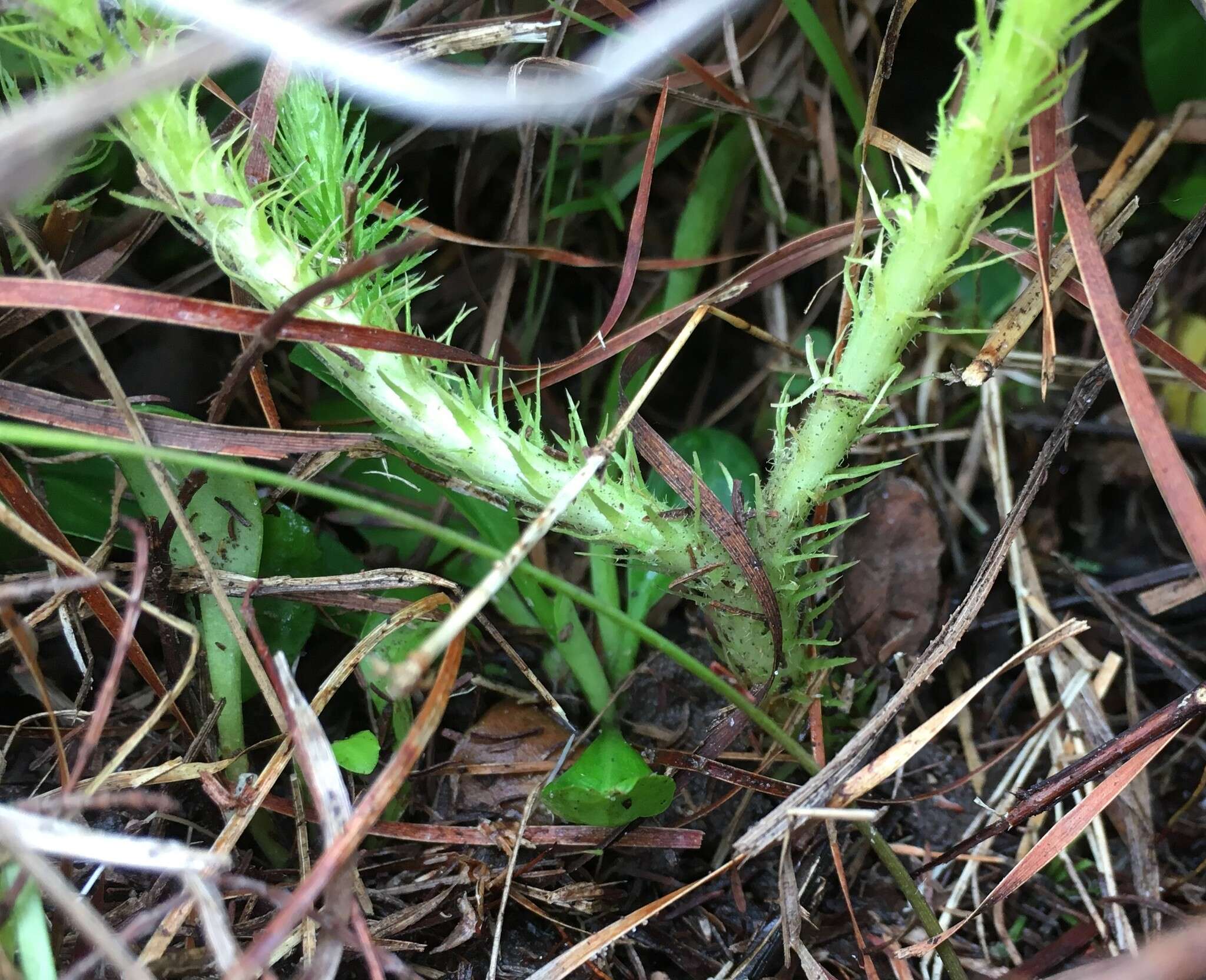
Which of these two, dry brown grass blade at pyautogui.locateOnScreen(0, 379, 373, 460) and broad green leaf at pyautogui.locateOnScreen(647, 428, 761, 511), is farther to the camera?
broad green leaf at pyautogui.locateOnScreen(647, 428, 761, 511)

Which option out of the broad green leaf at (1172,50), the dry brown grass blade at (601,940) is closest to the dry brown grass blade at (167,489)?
the dry brown grass blade at (601,940)

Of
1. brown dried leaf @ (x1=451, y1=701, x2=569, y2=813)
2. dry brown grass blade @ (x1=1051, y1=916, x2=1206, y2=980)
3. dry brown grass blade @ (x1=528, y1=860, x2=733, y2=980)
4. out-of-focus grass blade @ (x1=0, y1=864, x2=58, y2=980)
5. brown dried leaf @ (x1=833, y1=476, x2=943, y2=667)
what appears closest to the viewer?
dry brown grass blade @ (x1=1051, y1=916, x2=1206, y2=980)

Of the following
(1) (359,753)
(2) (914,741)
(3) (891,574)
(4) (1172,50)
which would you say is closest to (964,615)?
(2) (914,741)

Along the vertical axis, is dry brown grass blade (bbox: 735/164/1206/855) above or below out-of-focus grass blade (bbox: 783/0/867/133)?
below

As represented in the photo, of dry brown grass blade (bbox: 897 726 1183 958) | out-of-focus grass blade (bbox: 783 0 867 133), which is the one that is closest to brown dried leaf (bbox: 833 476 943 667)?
dry brown grass blade (bbox: 897 726 1183 958)

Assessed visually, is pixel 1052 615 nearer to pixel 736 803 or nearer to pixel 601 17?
pixel 736 803

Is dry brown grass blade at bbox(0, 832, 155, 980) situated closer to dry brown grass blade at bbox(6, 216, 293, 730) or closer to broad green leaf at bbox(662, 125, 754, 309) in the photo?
dry brown grass blade at bbox(6, 216, 293, 730)

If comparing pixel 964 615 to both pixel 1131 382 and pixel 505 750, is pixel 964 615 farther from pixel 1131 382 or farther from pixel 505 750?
pixel 505 750
